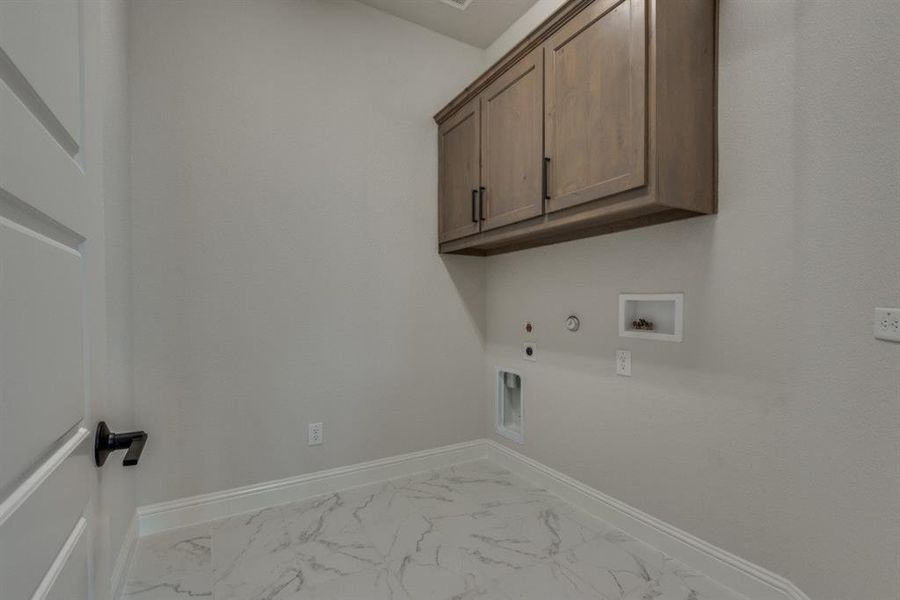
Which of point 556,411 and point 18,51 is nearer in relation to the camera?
point 18,51

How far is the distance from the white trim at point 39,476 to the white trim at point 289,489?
1.64 meters

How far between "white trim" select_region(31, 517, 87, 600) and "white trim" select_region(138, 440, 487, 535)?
5.14 feet

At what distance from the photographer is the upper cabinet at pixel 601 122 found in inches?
58.2

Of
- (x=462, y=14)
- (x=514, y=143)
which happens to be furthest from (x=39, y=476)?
(x=462, y=14)

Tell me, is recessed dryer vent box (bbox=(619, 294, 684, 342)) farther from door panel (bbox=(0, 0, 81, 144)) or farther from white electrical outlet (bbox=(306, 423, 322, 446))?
door panel (bbox=(0, 0, 81, 144))

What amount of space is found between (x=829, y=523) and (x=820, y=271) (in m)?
0.79

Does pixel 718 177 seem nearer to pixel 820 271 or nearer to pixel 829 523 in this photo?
pixel 820 271

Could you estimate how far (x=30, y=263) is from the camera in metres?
0.52

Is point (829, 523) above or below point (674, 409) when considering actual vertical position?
below

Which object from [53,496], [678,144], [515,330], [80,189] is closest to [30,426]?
[53,496]

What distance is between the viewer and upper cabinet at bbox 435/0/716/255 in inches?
58.2

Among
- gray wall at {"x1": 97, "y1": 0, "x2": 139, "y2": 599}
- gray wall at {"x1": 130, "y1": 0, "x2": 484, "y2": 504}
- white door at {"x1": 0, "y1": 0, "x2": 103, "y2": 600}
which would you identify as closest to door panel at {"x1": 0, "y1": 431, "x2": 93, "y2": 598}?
white door at {"x1": 0, "y1": 0, "x2": 103, "y2": 600}

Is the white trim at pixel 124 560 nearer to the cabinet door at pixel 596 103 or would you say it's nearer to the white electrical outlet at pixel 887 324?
the cabinet door at pixel 596 103

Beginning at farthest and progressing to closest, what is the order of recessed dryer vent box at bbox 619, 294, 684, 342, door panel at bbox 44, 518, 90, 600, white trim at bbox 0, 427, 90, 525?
recessed dryer vent box at bbox 619, 294, 684, 342, door panel at bbox 44, 518, 90, 600, white trim at bbox 0, 427, 90, 525
